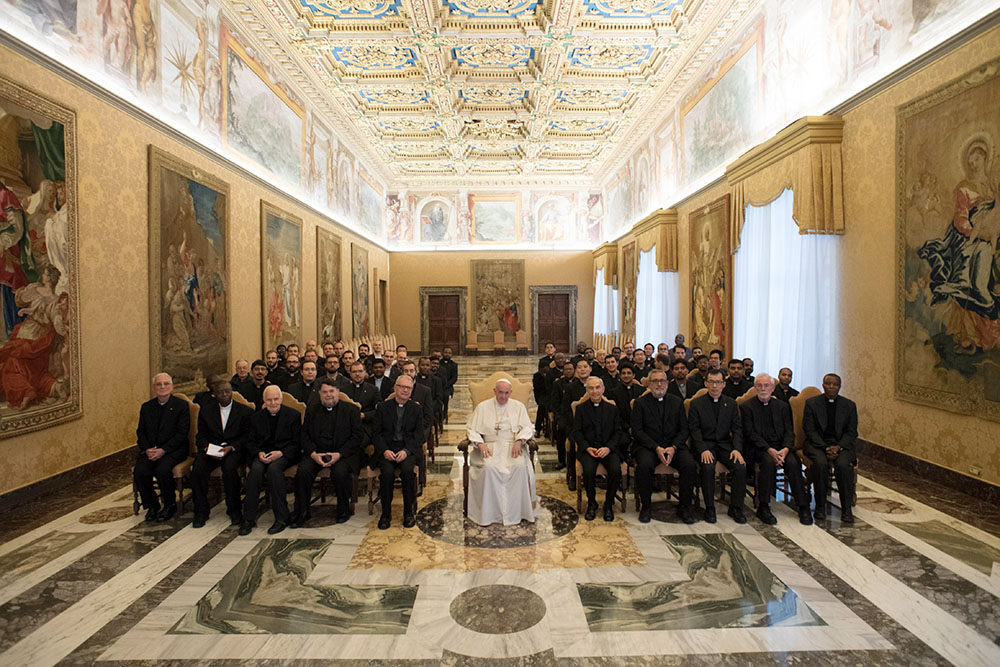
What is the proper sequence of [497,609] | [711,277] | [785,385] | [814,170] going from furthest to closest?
[711,277]
[814,170]
[785,385]
[497,609]

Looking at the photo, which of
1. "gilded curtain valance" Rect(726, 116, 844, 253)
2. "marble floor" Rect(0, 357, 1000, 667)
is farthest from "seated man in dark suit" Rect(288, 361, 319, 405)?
"gilded curtain valance" Rect(726, 116, 844, 253)

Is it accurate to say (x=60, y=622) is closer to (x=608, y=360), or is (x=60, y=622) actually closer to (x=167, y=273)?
(x=167, y=273)

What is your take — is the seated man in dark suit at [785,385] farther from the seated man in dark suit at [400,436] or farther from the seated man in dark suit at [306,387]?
the seated man in dark suit at [306,387]

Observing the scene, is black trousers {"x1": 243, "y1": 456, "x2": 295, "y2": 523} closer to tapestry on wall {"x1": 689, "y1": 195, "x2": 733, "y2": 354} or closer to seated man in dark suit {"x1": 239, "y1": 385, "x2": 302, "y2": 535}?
seated man in dark suit {"x1": 239, "y1": 385, "x2": 302, "y2": 535}

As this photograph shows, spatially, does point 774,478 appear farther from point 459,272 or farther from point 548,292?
point 459,272

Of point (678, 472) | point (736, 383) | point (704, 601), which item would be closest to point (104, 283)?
point (678, 472)

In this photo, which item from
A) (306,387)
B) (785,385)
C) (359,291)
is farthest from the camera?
(359,291)

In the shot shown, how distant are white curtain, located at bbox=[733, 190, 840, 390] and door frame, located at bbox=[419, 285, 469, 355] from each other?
15.7 m

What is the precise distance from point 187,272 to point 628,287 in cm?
1384

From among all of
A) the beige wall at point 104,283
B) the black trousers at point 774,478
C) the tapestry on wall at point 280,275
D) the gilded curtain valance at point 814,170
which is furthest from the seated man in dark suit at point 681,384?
the tapestry on wall at point 280,275

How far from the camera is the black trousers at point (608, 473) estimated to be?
5.31 m

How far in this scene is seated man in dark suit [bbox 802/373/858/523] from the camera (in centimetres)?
509

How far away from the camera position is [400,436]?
5660 millimetres

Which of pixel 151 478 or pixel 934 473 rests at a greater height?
pixel 151 478
